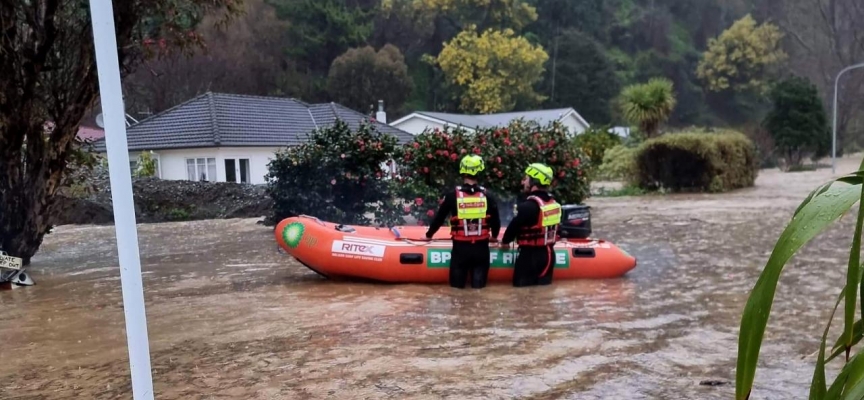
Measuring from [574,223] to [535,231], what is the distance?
128cm

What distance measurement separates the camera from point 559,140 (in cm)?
1223

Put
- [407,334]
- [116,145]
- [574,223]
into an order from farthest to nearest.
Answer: [574,223] → [407,334] → [116,145]

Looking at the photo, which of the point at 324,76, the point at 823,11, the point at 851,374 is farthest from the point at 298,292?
the point at 823,11

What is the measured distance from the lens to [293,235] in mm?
7641

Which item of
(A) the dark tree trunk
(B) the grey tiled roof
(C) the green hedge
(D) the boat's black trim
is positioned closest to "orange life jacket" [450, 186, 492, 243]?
(D) the boat's black trim

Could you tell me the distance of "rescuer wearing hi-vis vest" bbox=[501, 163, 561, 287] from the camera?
23.7ft

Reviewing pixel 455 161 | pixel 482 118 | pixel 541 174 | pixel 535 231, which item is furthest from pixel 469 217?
pixel 482 118

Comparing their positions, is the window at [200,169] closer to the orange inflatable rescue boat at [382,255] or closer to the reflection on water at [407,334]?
the reflection on water at [407,334]

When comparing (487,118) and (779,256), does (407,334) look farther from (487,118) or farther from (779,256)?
(487,118)

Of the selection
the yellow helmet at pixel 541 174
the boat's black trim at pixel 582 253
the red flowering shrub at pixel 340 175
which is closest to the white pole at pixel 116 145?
the yellow helmet at pixel 541 174

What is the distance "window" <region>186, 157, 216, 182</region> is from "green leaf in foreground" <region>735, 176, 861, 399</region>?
20.2m

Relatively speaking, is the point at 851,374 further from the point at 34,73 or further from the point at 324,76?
the point at 324,76

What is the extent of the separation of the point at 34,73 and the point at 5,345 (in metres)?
4.37

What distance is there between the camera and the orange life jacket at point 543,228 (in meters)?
7.21
